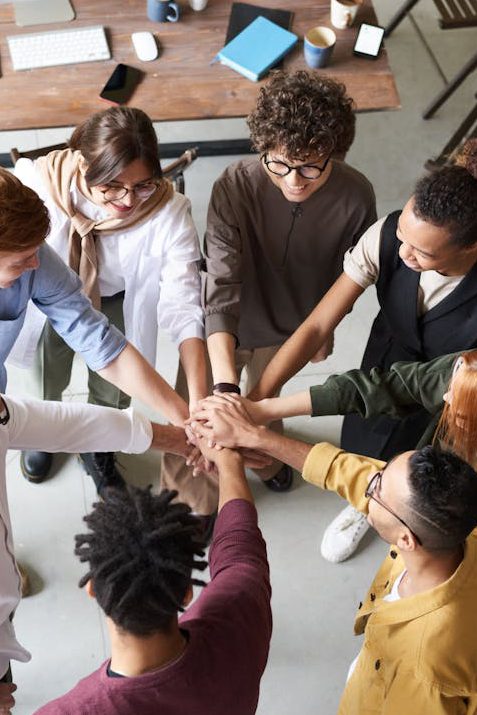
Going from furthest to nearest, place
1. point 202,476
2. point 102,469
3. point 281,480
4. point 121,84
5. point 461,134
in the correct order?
point 461,134, point 121,84, point 281,480, point 102,469, point 202,476

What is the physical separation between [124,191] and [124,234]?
0.20 m

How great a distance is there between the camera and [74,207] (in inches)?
86.4

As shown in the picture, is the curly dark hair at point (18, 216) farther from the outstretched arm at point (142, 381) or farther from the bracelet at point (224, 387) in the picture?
the bracelet at point (224, 387)

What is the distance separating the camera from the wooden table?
3023 mm

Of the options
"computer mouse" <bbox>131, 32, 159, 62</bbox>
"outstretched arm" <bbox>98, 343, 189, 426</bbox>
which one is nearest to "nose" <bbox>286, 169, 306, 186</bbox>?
"outstretched arm" <bbox>98, 343, 189, 426</bbox>

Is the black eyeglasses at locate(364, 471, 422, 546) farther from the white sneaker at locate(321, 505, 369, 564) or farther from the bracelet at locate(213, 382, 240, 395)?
the white sneaker at locate(321, 505, 369, 564)

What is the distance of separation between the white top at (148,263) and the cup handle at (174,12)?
1.29 m

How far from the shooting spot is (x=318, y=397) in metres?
2.13

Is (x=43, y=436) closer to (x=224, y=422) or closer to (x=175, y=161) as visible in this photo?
(x=224, y=422)

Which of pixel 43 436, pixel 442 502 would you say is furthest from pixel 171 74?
pixel 442 502

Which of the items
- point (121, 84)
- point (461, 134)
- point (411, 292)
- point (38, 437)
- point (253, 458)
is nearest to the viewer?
point (38, 437)

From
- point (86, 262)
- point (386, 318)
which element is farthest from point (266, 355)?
point (86, 262)

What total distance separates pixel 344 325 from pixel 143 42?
1.43 metres

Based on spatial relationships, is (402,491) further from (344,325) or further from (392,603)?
(344,325)
